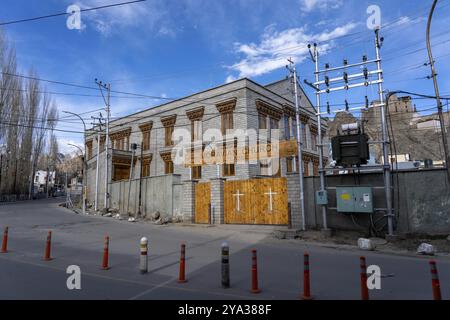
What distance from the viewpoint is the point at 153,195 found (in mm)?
23484

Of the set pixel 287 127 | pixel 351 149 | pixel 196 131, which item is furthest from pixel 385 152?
pixel 196 131

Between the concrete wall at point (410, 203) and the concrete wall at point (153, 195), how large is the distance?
399 inches

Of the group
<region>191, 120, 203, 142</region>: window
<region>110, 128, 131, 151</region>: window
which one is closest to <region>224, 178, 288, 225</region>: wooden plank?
<region>191, 120, 203, 142</region>: window

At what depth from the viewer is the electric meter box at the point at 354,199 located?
42.1ft

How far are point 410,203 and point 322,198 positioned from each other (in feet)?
11.2

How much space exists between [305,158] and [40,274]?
26.5m

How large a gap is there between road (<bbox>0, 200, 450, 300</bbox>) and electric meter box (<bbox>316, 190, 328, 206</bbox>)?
2.11m

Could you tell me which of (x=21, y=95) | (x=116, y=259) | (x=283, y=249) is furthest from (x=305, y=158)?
(x=21, y=95)

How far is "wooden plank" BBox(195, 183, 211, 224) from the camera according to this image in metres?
19.0

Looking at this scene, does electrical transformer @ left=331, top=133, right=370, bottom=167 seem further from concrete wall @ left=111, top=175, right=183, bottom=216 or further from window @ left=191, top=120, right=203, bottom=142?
window @ left=191, top=120, right=203, bottom=142

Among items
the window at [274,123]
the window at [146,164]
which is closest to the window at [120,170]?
the window at [146,164]
